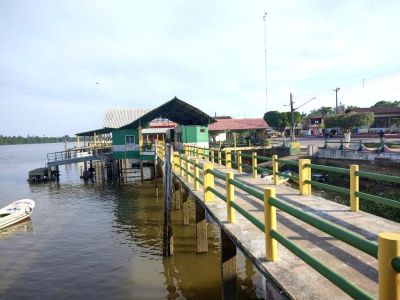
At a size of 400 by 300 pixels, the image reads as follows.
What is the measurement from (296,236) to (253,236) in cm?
71

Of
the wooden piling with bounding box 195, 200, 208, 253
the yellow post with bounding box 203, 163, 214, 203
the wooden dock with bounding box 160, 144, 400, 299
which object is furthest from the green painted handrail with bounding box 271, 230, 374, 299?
A: the wooden piling with bounding box 195, 200, 208, 253

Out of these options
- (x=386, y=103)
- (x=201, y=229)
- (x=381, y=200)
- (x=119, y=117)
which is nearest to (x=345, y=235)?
(x=381, y=200)

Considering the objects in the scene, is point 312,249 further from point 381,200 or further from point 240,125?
point 240,125

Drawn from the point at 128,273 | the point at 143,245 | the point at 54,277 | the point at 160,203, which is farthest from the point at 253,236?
the point at 160,203

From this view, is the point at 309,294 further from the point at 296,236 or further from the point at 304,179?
the point at 304,179

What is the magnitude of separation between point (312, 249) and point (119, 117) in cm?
4275

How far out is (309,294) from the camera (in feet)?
13.1

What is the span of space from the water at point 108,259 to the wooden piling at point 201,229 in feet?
1.07

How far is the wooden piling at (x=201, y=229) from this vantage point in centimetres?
1220

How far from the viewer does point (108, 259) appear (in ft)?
46.5

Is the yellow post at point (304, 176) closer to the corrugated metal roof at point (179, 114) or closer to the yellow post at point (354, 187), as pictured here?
the yellow post at point (354, 187)

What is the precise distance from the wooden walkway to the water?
392 cm

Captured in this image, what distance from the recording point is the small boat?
65.6 feet

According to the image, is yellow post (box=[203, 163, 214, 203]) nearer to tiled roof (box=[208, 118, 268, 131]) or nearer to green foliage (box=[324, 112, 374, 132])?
tiled roof (box=[208, 118, 268, 131])
